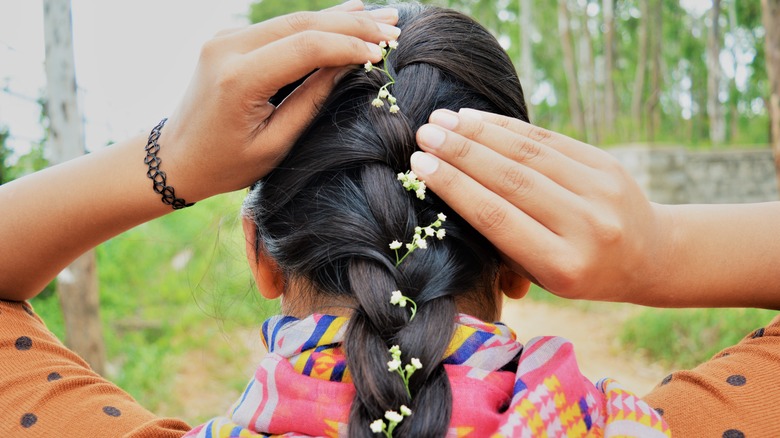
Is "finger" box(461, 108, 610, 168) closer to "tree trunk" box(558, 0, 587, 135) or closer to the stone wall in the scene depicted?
the stone wall

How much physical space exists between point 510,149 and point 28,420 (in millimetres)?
959

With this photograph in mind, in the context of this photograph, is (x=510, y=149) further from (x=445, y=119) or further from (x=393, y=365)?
(x=393, y=365)

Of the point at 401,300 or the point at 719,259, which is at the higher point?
the point at 401,300

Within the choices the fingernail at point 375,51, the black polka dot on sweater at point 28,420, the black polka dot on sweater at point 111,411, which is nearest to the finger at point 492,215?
the fingernail at point 375,51

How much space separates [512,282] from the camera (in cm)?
135

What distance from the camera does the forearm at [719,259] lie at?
120 cm

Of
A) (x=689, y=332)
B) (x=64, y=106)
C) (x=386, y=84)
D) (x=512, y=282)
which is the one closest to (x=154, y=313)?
(x=64, y=106)

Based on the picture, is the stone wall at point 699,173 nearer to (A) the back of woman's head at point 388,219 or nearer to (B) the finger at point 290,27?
(A) the back of woman's head at point 388,219

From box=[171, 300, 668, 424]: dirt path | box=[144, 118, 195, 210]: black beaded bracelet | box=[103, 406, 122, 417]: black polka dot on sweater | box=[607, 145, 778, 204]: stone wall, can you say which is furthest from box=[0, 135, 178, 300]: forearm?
box=[607, 145, 778, 204]: stone wall

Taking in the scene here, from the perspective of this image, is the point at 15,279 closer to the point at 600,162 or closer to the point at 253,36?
the point at 253,36

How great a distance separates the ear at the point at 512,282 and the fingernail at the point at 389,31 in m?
0.49

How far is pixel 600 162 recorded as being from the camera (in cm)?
105

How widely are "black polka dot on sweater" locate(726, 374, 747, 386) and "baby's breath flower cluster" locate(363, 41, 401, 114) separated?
740mm

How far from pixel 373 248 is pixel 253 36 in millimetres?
425
